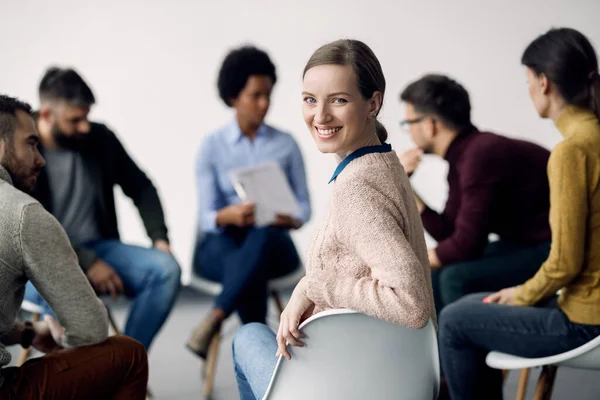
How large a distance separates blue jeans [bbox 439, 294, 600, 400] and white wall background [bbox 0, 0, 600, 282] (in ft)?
8.14

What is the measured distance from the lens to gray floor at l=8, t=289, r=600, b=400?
2.79 metres

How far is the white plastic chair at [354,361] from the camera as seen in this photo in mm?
1228

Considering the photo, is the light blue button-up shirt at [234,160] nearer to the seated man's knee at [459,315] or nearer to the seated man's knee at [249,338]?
the seated man's knee at [459,315]

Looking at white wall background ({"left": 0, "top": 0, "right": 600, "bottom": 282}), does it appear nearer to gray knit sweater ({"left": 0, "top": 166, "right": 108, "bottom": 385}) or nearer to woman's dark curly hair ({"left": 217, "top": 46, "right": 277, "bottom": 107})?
woman's dark curly hair ({"left": 217, "top": 46, "right": 277, "bottom": 107})

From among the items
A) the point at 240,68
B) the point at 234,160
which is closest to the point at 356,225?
the point at 234,160

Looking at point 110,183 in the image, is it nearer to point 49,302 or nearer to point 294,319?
point 49,302

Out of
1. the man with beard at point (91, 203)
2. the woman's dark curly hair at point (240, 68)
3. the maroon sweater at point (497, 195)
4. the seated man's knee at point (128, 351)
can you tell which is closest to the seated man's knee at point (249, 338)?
the seated man's knee at point (128, 351)

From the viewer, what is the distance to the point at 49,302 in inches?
64.7

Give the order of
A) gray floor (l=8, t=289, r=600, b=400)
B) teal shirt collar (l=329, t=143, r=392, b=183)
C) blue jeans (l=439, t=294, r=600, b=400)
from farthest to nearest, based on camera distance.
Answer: gray floor (l=8, t=289, r=600, b=400), blue jeans (l=439, t=294, r=600, b=400), teal shirt collar (l=329, t=143, r=392, b=183)

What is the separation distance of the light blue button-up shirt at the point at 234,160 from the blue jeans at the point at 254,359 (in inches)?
65.9

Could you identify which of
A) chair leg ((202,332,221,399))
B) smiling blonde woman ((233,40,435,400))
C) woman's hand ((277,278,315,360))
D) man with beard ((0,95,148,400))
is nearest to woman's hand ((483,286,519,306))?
smiling blonde woman ((233,40,435,400))

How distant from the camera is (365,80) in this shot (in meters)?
1.37

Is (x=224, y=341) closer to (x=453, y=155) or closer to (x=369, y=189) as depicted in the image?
(x=453, y=155)

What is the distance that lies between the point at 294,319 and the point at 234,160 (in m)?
2.15
